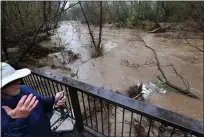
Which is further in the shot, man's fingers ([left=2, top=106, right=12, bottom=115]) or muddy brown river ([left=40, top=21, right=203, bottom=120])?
muddy brown river ([left=40, top=21, right=203, bottom=120])

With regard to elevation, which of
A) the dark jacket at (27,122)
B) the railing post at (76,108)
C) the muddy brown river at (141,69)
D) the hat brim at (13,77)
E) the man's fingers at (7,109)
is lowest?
the muddy brown river at (141,69)

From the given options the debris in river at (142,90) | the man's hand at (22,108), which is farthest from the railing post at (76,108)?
the debris in river at (142,90)

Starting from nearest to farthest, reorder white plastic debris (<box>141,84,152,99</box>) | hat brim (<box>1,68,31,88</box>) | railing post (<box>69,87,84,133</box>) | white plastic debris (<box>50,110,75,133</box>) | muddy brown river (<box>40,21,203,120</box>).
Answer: hat brim (<box>1,68,31,88</box>) < railing post (<box>69,87,84,133</box>) < white plastic debris (<box>50,110,75,133</box>) < muddy brown river (<box>40,21,203,120</box>) < white plastic debris (<box>141,84,152,99</box>)

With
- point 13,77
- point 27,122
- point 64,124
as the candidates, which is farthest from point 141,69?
point 13,77

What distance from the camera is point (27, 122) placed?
1.66 metres

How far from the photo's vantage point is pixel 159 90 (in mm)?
6152

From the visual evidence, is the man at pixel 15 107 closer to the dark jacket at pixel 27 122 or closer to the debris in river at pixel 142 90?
the dark jacket at pixel 27 122

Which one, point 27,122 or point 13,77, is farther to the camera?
point 27,122

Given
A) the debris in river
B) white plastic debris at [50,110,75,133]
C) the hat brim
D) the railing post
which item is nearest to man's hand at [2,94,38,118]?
the hat brim

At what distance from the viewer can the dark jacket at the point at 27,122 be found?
154cm

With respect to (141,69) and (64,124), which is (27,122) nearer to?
(64,124)

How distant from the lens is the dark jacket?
1.54 meters

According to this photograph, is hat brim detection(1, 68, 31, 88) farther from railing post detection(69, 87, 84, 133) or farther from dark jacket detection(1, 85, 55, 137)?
railing post detection(69, 87, 84, 133)

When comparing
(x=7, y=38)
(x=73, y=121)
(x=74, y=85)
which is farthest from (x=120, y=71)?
(x=74, y=85)
